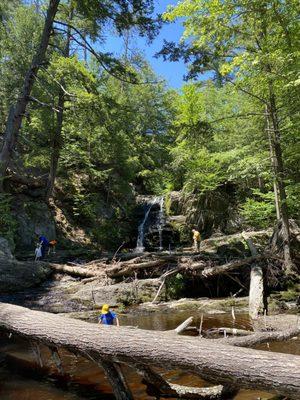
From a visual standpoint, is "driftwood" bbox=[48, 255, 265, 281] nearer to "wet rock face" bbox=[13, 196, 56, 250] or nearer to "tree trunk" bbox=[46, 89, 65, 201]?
"wet rock face" bbox=[13, 196, 56, 250]

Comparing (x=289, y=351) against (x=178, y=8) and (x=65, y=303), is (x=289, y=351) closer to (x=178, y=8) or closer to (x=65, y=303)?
(x=65, y=303)

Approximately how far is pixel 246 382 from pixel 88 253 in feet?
50.7

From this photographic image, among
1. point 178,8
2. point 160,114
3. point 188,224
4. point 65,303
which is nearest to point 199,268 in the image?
point 65,303

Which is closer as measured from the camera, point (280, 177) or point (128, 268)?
point (280, 177)

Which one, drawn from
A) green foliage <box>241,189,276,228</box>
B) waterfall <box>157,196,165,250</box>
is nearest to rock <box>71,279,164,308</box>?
green foliage <box>241,189,276,228</box>

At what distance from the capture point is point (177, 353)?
420 centimetres

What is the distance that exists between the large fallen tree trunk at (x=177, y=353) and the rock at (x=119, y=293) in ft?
20.5

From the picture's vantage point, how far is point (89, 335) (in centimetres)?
501

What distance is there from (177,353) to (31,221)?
19.0 metres

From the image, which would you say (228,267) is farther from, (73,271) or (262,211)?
(262,211)

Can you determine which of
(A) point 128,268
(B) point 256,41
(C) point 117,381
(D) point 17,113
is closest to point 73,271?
(A) point 128,268

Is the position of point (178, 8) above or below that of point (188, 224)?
above

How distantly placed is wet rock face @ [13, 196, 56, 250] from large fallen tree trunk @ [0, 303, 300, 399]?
15931 mm

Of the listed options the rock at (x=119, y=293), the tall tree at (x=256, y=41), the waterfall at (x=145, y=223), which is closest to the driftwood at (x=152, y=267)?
the rock at (x=119, y=293)
